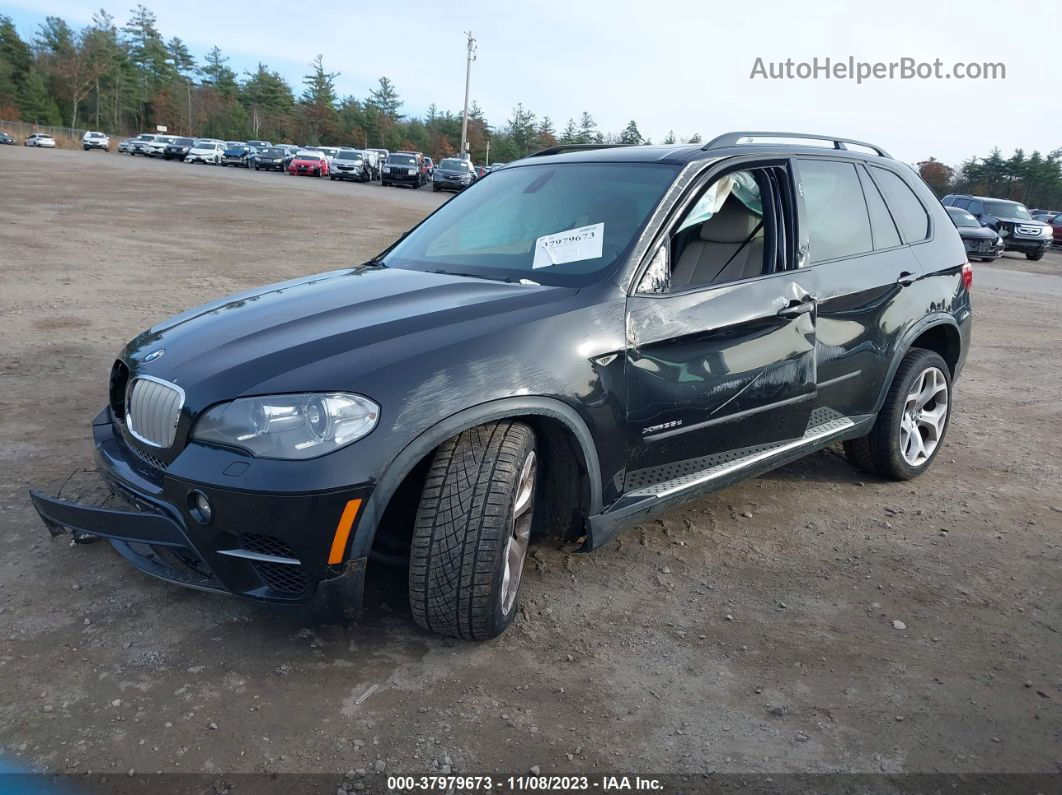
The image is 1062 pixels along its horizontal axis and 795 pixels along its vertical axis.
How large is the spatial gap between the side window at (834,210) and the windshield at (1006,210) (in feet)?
82.1

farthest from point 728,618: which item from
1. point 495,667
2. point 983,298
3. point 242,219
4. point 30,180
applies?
point 30,180

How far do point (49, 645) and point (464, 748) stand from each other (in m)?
1.47

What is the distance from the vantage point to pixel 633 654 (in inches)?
120

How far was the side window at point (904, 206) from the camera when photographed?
4.71m

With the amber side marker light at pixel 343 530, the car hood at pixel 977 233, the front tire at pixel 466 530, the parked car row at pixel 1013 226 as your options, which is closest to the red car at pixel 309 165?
the parked car row at pixel 1013 226

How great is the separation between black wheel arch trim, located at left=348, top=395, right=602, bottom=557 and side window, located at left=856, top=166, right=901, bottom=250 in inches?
92.8

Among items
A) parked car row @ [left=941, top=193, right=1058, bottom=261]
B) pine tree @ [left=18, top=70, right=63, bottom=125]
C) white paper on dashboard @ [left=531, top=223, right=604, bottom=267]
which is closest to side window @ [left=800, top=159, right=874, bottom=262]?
white paper on dashboard @ [left=531, top=223, right=604, bottom=267]

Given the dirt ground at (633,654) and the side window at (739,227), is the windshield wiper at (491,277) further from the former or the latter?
the dirt ground at (633,654)

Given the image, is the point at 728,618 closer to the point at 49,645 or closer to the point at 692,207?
the point at 692,207

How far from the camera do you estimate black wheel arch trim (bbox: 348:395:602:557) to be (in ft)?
8.64

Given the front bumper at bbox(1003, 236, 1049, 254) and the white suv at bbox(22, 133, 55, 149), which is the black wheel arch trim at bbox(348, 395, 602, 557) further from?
the white suv at bbox(22, 133, 55, 149)

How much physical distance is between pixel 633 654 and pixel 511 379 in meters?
1.06

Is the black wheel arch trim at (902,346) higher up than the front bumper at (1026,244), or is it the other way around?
the front bumper at (1026,244)

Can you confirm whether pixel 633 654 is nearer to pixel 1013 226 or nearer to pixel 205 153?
pixel 1013 226
